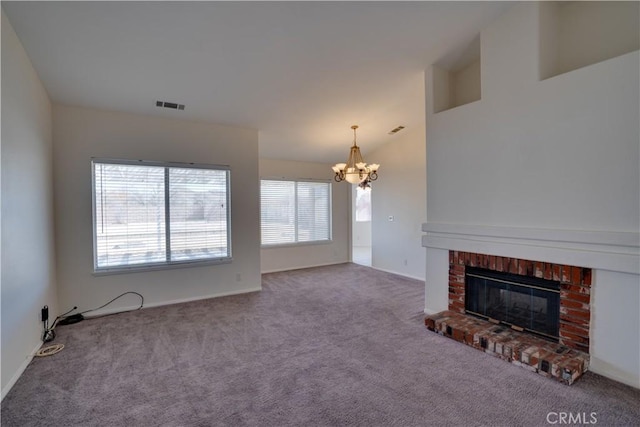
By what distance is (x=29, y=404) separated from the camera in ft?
7.50

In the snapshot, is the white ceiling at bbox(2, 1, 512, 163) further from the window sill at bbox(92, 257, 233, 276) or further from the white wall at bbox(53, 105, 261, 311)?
the window sill at bbox(92, 257, 233, 276)

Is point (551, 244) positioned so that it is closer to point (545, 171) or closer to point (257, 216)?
point (545, 171)

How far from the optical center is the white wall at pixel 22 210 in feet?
8.16

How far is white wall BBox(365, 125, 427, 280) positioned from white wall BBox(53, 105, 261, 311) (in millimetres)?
2860

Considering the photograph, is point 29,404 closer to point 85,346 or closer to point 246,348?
point 85,346

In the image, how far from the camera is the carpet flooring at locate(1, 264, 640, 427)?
2.13 metres

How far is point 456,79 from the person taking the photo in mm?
4297

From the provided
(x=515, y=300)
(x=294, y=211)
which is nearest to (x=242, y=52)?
(x=515, y=300)

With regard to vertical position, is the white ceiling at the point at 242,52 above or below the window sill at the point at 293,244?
above

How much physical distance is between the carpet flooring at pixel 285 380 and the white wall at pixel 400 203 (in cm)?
242

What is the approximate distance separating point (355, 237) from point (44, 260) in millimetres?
9041

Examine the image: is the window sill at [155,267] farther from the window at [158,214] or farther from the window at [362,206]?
the window at [362,206]

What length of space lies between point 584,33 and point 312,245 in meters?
5.77

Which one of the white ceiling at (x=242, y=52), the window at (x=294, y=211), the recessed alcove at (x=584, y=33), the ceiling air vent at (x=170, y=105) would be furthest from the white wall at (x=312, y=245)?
the recessed alcove at (x=584, y=33)
